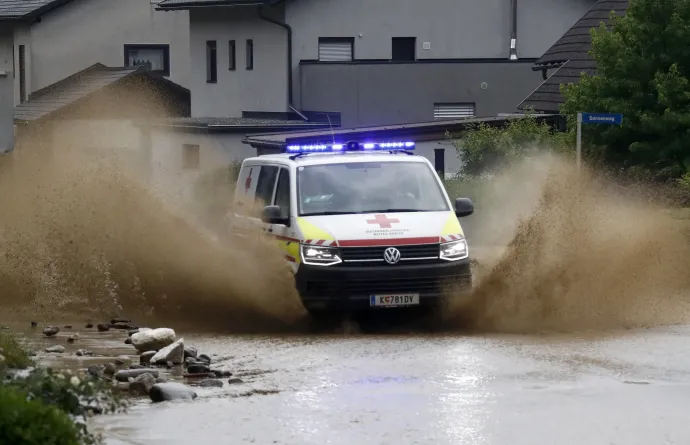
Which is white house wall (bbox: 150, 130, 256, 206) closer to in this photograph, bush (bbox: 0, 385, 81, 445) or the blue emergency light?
the blue emergency light

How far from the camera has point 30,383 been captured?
316 inches

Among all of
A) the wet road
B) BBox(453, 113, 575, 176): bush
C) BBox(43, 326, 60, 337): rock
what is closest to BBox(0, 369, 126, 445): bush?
the wet road

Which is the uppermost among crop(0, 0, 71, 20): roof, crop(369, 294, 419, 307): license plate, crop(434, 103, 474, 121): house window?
crop(0, 0, 71, 20): roof

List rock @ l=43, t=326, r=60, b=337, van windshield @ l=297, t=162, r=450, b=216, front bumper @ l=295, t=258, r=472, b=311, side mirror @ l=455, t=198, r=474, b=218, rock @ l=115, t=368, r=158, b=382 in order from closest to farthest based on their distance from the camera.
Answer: rock @ l=115, t=368, r=158, b=382
rock @ l=43, t=326, r=60, b=337
front bumper @ l=295, t=258, r=472, b=311
van windshield @ l=297, t=162, r=450, b=216
side mirror @ l=455, t=198, r=474, b=218

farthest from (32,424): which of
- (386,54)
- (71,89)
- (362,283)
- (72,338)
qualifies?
(71,89)

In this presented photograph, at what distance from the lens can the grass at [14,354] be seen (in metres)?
10.7

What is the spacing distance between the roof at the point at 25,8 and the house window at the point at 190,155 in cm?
1372

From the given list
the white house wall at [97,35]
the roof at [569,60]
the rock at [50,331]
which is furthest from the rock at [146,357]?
the white house wall at [97,35]

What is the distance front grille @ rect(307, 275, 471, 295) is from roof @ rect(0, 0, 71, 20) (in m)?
42.2

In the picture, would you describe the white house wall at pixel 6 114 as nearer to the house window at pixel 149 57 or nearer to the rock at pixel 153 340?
the rock at pixel 153 340

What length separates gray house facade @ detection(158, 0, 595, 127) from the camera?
1713 inches

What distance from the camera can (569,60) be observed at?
1453 inches

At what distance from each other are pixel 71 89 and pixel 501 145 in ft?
80.7

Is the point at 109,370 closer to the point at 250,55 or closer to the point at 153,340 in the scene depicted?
the point at 153,340
